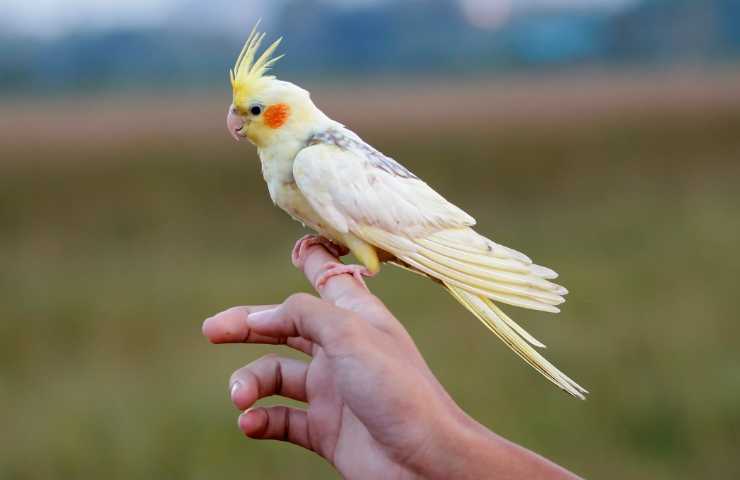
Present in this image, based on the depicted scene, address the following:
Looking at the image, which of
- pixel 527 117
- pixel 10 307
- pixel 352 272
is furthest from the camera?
pixel 527 117

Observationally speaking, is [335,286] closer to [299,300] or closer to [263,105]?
[299,300]

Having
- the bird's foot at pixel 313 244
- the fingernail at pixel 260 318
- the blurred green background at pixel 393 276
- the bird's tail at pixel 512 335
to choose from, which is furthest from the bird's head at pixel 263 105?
the blurred green background at pixel 393 276

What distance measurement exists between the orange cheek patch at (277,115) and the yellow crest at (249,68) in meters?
0.08

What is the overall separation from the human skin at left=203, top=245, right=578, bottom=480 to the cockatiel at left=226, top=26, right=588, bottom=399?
0.48 feet

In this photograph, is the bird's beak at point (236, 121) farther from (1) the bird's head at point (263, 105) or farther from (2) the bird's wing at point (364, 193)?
(2) the bird's wing at point (364, 193)

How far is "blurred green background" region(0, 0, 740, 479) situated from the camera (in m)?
5.52

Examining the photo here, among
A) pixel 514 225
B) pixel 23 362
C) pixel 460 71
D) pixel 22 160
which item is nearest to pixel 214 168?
pixel 22 160

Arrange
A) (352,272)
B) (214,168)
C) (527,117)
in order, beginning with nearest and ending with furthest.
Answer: (352,272) → (214,168) → (527,117)

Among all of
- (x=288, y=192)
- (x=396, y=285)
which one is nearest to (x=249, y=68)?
(x=288, y=192)

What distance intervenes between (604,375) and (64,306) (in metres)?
3.97

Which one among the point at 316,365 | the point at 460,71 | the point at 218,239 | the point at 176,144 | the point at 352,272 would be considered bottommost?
the point at 316,365

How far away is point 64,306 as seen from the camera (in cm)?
728

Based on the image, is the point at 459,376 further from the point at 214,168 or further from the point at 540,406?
the point at 214,168

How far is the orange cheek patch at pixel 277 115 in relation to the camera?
8.29 feet
